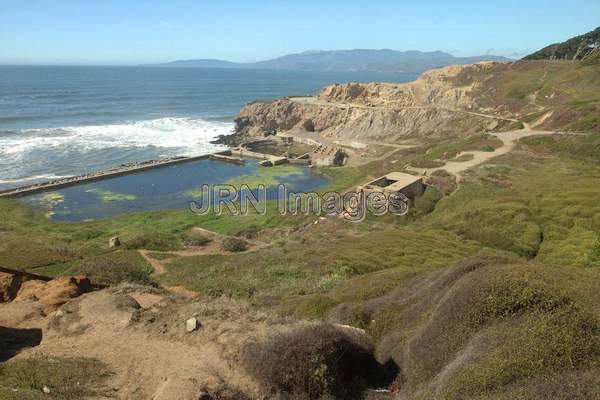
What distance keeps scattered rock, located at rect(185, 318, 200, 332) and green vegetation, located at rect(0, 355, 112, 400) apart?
2.12 m

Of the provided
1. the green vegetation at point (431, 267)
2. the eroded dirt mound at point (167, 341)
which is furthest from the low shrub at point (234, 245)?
the eroded dirt mound at point (167, 341)

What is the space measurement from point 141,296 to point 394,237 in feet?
54.4

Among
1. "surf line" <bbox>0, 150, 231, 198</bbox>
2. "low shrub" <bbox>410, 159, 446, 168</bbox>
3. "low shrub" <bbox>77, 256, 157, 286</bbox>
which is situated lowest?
"surf line" <bbox>0, 150, 231, 198</bbox>

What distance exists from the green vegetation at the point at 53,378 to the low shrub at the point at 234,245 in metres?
18.5

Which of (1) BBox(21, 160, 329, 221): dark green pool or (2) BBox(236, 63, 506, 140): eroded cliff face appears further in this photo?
(2) BBox(236, 63, 506, 140): eroded cliff face

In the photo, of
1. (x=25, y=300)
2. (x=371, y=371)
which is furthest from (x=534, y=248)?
(x=25, y=300)

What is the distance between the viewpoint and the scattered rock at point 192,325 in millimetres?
11695

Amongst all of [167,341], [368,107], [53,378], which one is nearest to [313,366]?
[167,341]

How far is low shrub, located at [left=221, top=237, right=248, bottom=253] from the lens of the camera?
29320 mm

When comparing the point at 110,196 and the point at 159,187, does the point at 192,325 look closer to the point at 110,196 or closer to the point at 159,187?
the point at 110,196

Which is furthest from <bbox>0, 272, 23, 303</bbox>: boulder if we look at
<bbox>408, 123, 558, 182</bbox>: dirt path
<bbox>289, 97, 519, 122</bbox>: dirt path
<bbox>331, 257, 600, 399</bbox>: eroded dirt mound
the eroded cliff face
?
<bbox>289, 97, 519, 122</bbox>: dirt path

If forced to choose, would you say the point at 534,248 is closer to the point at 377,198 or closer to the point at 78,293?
the point at 377,198

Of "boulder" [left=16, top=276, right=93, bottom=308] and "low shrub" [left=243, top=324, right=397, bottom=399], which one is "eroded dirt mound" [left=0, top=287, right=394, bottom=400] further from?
"boulder" [left=16, top=276, right=93, bottom=308]

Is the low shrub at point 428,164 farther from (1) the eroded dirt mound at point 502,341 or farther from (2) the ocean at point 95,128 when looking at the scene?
(2) the ocean at point 95,128
